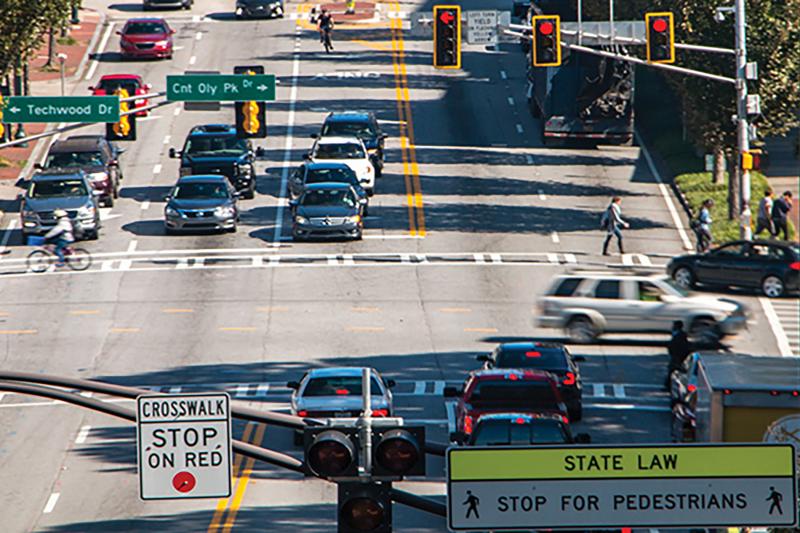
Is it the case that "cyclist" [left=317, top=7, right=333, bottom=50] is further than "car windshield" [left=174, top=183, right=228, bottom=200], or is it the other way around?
"cyclist" [left=317, top=7, right=333, bottom=50]

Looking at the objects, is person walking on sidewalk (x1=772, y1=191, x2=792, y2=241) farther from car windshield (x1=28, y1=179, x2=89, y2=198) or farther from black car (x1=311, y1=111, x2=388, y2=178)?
car windshield (x1=28, y1=179, x2=89, y2=198)

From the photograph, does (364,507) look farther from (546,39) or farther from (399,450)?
(546,39)

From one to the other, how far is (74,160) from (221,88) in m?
14.6

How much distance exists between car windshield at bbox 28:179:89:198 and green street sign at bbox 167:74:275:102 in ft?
30.9

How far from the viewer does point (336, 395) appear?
2906 cm

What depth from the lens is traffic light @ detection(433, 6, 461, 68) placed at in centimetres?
3953

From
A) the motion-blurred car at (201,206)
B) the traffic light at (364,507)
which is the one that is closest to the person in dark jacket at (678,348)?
the motion-blurred car at (201,206)

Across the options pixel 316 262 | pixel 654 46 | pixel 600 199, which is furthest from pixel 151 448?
pixel 600 199

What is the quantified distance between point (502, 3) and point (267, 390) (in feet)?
189

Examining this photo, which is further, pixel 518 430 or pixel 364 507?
pixel 518 430

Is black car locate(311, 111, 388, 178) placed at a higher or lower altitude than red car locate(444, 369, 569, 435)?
higher

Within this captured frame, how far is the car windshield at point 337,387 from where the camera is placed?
2911 centimetres

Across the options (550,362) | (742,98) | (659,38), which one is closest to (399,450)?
(550,362)

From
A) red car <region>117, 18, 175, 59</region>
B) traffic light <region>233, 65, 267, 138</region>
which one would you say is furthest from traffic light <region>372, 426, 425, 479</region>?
red car <region>117, 18, 175, 59</region>
